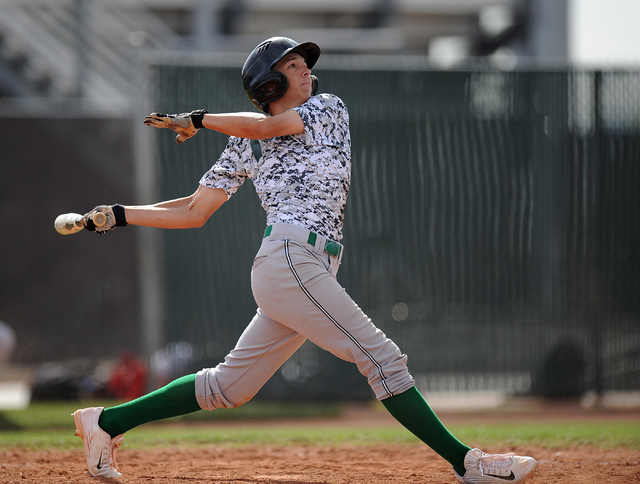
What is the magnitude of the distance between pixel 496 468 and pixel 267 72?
193 cm

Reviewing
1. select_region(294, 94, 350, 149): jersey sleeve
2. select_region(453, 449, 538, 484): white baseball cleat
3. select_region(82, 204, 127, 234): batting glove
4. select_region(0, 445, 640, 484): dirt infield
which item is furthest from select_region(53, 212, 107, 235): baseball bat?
select_region(453, 449, 538, 484): white baseball cleat

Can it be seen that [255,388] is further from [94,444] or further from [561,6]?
[561,6]

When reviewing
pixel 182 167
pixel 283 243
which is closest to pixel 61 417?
pixel 182 167

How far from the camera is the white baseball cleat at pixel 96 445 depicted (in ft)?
10.7

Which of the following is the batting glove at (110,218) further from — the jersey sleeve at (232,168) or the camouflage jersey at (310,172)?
the camouflage jersey at (310,172)

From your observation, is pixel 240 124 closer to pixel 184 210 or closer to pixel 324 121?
pixel 324 121

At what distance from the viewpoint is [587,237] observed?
7.45m

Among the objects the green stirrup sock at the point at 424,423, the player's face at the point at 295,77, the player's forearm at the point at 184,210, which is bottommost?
the green stirrup sock at the point at 424,423

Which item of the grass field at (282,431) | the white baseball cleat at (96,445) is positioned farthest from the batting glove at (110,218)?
the grass field at (282,431)

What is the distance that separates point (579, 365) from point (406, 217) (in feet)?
7.65

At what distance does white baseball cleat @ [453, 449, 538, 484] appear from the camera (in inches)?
116

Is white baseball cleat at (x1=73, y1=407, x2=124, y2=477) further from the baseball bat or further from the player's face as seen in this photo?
the player's face

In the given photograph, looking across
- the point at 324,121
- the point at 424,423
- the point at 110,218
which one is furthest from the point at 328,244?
the point at 110,218

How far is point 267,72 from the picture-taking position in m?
3.10
